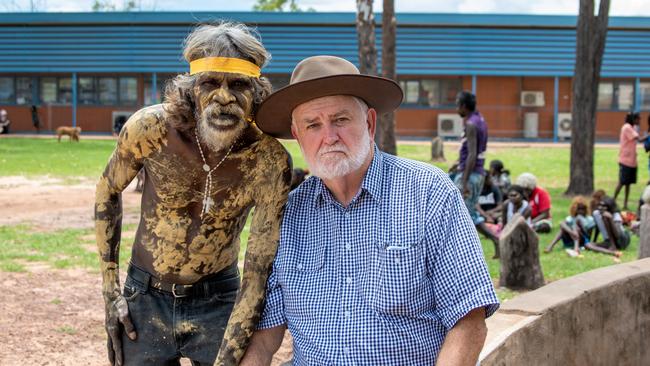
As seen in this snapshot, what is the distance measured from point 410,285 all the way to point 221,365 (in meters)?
0.72

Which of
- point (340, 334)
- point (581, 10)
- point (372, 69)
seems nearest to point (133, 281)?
point (340, 334)

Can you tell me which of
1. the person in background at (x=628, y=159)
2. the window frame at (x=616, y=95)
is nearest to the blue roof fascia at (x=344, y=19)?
the window frame at (x=616, y=95)

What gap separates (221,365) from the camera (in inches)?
118

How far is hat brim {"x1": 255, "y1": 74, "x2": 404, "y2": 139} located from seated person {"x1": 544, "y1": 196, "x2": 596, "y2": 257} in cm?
772

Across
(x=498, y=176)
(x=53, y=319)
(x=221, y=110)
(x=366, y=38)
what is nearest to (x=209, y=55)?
(x=221, y=110)

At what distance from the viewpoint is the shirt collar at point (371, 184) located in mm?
2881

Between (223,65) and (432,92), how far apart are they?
34977 millimetres

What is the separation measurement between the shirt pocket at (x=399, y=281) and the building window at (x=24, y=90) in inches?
1531

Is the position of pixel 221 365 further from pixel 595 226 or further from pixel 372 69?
pixel 372 69

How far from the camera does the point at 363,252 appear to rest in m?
2.84

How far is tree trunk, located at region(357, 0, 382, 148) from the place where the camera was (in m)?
14.5

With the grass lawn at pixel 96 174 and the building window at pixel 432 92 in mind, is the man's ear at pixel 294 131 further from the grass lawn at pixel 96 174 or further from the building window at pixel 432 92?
the building window at pixel 432 92

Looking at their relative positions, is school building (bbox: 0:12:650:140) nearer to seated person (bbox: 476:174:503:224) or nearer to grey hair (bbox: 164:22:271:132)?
seated person (bbox: 476:174:503:224)

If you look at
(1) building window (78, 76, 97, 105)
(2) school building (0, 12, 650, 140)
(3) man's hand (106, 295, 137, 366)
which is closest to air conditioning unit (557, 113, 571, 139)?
(2) school building (0, 12, 650, 140)
